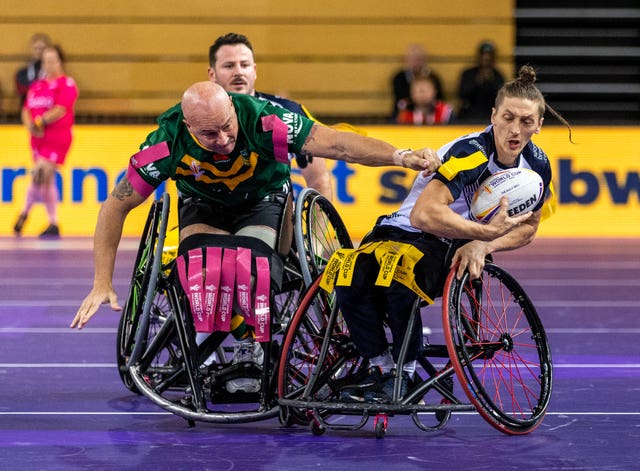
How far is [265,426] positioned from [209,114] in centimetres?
124

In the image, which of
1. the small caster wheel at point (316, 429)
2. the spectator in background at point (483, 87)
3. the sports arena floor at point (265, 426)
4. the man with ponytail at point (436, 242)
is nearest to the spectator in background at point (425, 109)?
the spectator in background at point (483, 87)

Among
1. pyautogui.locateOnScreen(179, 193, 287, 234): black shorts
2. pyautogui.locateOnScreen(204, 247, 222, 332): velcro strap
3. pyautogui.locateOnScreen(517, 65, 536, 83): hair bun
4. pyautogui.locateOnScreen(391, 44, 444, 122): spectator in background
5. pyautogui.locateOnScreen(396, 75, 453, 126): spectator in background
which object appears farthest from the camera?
pyautogui.locateOnScreen(391, 44, 444, 122): spectator in background

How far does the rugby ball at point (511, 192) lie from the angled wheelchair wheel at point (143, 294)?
4.19 feet

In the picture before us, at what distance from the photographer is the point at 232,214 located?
224 inches

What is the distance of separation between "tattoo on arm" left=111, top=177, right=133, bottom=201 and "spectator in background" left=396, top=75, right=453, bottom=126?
986cm

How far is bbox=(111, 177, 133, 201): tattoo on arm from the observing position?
5.38 meters

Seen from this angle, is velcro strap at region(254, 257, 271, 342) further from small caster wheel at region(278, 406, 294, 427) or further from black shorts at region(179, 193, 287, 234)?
black shorts at region(179, 193, 287, 234)

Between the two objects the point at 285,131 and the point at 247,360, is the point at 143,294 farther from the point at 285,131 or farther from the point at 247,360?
the point at 285,131

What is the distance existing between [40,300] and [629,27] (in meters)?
10.8

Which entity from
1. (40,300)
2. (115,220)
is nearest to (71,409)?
(115,220)

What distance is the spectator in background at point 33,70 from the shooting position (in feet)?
50.9

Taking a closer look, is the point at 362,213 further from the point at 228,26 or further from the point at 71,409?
the point at 71,409

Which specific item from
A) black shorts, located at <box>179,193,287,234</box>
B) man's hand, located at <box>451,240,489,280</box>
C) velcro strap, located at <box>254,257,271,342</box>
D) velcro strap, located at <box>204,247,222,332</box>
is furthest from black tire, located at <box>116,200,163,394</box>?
man's hand, located at <box>451,240,489,280</box>

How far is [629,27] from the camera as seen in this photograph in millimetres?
17734
